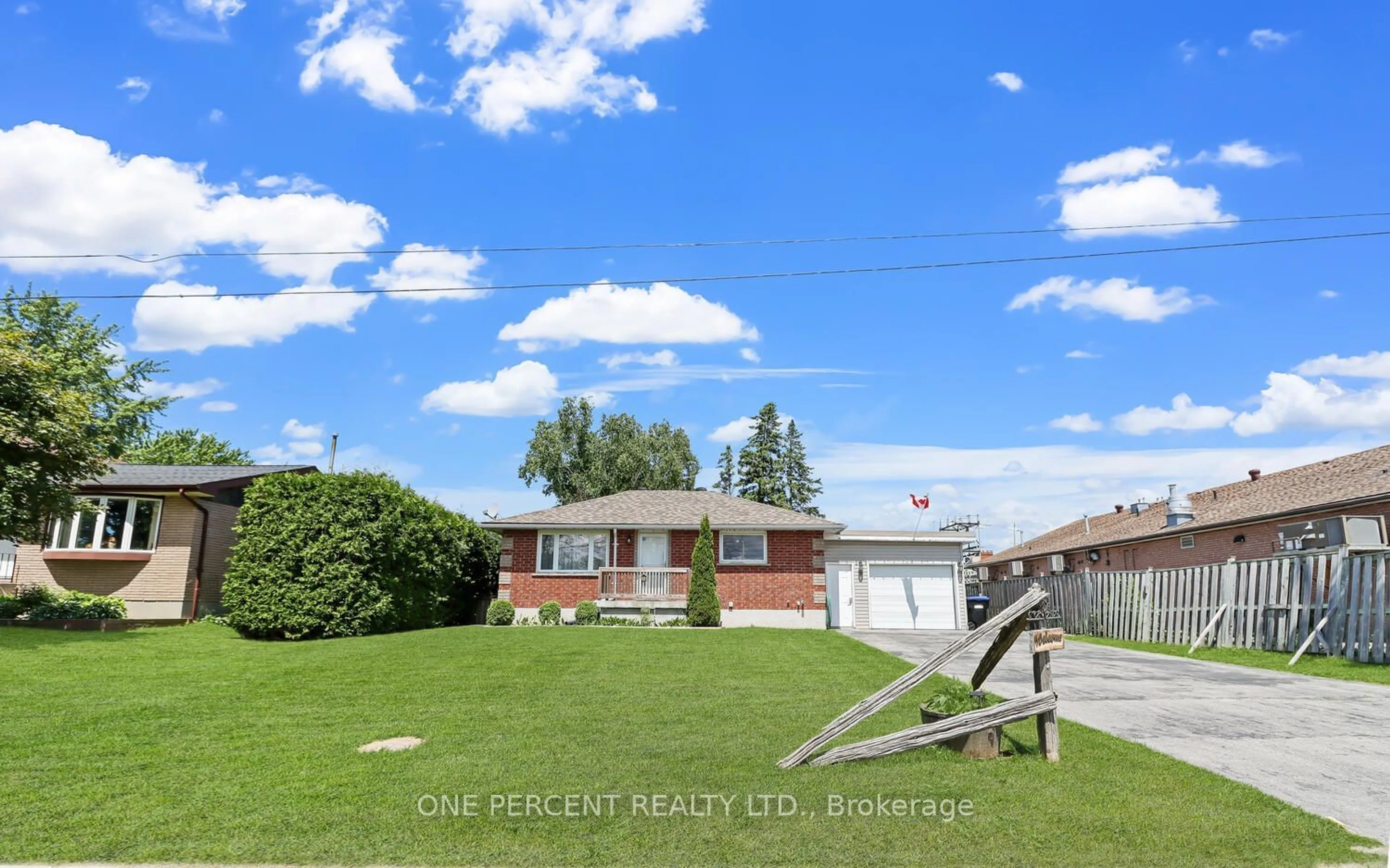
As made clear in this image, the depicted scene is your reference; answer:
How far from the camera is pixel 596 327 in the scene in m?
17.3

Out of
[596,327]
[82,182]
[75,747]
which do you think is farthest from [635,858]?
[82,182]

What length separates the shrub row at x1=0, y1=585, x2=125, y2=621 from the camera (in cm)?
1694

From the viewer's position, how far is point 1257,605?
15.0 metres

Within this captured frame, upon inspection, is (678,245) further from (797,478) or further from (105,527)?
(797,478)

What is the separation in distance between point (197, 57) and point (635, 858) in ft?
49.1

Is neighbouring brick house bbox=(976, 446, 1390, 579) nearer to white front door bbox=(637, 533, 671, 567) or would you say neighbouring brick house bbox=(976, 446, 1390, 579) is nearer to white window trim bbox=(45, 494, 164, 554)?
white front door bbox=(637, 533, 671, 567)

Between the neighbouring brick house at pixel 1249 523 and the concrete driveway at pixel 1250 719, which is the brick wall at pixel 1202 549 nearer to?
the neighbouring brick house at pixel 1249 523

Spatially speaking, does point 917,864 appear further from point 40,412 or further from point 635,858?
point 40,412

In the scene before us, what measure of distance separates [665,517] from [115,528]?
14421 millimetres

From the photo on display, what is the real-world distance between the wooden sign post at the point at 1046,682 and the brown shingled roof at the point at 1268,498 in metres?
15.5

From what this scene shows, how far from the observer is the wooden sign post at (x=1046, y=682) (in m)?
5.93

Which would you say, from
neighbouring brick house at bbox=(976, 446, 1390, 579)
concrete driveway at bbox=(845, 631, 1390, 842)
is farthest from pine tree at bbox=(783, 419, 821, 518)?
concrete driveway at bbox=(845, 631, 1390, 842)

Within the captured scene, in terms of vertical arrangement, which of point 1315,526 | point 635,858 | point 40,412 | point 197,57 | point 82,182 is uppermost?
point 197,57

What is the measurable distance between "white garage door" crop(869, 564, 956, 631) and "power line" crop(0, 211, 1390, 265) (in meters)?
11.8
